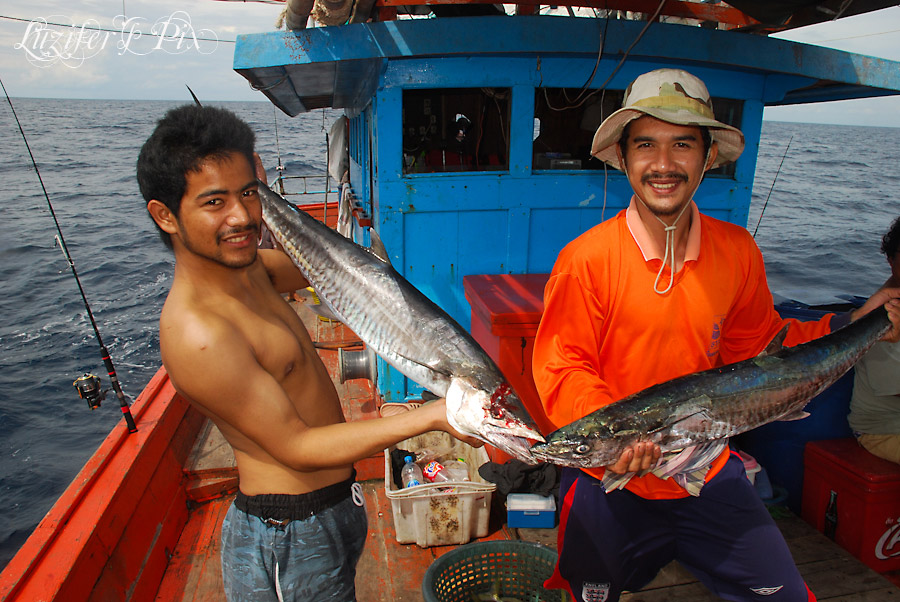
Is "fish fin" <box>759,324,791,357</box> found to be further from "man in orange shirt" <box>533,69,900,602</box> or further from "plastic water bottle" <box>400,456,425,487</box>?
"plastic water bottle" <box>400,456,425,487</box>

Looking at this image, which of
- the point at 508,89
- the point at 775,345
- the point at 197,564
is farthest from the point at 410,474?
the point at 508,89

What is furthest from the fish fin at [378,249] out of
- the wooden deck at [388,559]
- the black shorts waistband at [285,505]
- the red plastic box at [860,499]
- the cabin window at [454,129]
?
the red plastic box at [860,499]

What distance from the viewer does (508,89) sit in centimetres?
471

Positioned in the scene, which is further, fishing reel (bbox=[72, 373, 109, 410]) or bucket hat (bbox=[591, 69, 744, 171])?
fishing reel (bbox=[72, 373, 109, 410])

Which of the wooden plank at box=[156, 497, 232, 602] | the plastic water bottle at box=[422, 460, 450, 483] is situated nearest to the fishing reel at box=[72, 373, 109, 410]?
the wooden plank at box=[156, 497, 232, 602]

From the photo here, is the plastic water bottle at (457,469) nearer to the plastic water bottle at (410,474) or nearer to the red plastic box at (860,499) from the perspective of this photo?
the plastic water bottle at (410,474)

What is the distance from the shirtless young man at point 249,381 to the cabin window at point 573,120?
324 centimetres

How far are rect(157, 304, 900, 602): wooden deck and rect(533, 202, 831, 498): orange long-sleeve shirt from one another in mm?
1524

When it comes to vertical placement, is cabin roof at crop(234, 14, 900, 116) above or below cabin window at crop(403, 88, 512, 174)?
above

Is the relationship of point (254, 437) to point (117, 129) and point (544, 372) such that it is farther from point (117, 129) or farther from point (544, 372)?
point (117, 129)

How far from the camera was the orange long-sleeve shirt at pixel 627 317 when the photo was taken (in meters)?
2.22

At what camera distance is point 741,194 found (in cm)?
505

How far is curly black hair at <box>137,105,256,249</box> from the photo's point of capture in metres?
1.75

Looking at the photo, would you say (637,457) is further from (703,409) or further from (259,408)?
(259,408)
